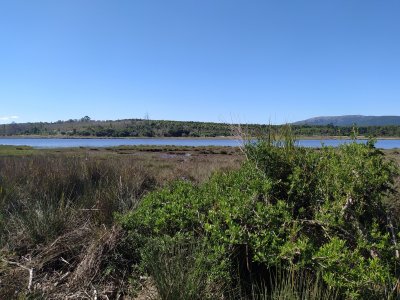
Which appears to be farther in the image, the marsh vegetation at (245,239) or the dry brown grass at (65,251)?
the dry brown grass at (65,251)

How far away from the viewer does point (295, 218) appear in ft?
14.6

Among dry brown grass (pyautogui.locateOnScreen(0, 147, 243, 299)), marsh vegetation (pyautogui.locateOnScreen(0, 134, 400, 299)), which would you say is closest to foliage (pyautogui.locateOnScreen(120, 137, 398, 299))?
marsh vegetation (pyautogui.locateOnScreen(0, 134, 400, 299))

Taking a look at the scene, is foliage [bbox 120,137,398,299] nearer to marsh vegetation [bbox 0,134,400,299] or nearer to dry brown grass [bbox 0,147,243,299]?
marsh vegetation [bbox 0,134,400,299]

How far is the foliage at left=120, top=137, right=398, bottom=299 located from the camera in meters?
3.56

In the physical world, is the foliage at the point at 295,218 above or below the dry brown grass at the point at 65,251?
above

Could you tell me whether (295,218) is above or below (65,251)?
above

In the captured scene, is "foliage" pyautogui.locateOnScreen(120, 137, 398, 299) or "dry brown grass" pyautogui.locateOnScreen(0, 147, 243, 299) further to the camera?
"dry brown grass" pyautogui.locateOnScreen(0, 147, 243, 299)

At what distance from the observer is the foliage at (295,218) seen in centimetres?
356

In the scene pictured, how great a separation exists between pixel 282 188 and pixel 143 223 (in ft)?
5.67

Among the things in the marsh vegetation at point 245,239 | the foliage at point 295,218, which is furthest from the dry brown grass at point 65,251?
the foliage at point 295,218

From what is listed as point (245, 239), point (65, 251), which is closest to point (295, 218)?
point (245, 239)

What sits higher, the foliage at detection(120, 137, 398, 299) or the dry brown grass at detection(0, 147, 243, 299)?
the foliage at detection(120, 137, 398, 299)

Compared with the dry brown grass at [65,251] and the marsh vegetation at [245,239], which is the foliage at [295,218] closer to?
the marsh vegetation at [245,239]

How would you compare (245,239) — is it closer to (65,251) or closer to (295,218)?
(295,218)
